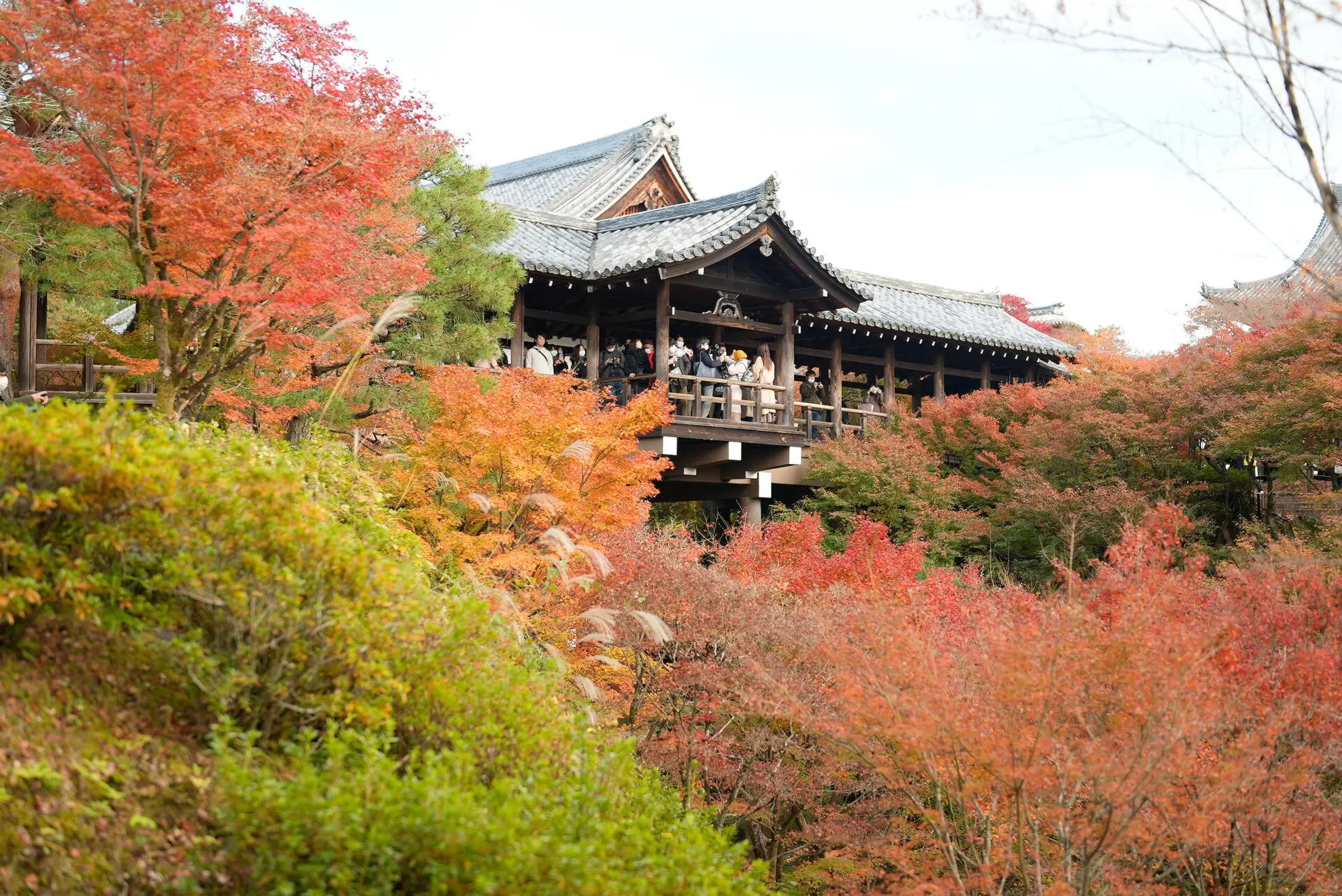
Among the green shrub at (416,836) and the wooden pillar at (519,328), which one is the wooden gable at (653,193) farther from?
the green shrub at (416,836)

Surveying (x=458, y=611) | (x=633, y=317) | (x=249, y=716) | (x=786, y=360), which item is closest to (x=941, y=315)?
(x=786, y=360)

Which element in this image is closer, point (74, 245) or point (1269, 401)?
point (74, 245)

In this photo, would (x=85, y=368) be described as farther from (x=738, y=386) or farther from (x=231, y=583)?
(x=231, y=583)

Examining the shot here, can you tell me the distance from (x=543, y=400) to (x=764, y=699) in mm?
3934

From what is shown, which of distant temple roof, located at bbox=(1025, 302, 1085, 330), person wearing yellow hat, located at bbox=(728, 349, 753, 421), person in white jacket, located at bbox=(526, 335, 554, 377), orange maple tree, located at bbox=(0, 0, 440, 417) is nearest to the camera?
orange maple tree, located at bbox=(0, 0, 440, 417)

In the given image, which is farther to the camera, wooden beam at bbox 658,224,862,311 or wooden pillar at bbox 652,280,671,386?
wooden beam at bbox 658,224,862,311

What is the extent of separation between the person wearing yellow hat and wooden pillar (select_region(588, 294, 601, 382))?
196cm

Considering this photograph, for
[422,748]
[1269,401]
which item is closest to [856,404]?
[1269,401]

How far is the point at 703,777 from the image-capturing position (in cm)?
1027

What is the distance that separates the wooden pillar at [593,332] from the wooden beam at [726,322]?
115cm

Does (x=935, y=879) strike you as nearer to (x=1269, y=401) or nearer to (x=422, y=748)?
(x=422, y=748)

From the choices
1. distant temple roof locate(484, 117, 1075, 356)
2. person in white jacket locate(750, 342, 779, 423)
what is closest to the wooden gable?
distant temple roof locate(484, 117, 1075, 356)

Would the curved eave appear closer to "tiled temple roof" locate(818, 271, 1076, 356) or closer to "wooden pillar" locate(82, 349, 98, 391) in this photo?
"tiled temple roof" locate(818, 271, 1076, 356)

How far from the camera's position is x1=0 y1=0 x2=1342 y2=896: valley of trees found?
4.58 m
